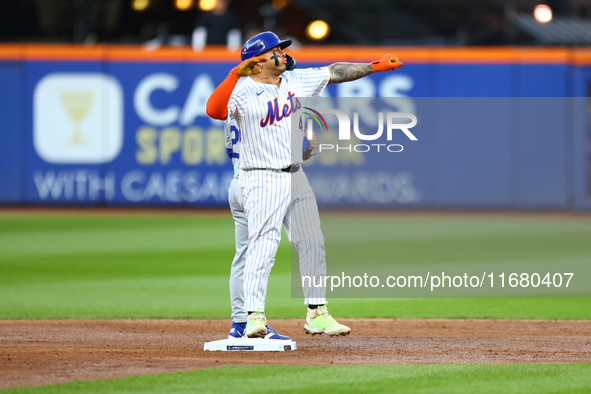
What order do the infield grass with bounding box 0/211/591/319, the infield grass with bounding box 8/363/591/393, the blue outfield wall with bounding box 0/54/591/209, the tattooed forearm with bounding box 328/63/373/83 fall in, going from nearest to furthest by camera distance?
the infield grass with bounding box 8/363/591/393 < the tattooed forearm with bounding box 328/63/373/83 < the infield grass with bounding box 0/211/591/319 < the blue outfield wall with bounding box 0/54/591/209

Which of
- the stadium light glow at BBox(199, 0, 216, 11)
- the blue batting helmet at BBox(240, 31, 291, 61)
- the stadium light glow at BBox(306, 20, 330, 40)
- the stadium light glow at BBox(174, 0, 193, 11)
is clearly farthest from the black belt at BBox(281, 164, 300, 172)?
the stadium light glow at BBox(174, 0, 193, 11)

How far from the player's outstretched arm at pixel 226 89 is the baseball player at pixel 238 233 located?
0.88ft

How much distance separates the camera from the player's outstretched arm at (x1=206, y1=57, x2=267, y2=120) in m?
5.00

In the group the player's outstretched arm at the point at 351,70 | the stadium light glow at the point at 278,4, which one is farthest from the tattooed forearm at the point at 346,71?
the stadium light glow at the point at 278,4

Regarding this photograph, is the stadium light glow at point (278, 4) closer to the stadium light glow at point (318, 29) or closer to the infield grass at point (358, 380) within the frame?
the stadium light glow at point (318, 29)

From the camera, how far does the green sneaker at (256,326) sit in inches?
203

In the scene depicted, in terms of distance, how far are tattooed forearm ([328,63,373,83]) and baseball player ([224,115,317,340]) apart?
1.26ft

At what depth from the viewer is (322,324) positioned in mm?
5527

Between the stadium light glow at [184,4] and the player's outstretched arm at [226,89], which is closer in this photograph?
the player's outstretched arm at [226,89]

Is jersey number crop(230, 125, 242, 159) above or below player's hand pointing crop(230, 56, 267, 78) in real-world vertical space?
below

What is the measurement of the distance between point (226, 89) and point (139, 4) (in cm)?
1547

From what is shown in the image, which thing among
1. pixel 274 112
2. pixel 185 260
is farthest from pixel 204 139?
pixel 274 112

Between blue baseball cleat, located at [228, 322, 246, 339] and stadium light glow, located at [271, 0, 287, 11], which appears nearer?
blue baseball cleat, located at [228, 322, 246, 339]

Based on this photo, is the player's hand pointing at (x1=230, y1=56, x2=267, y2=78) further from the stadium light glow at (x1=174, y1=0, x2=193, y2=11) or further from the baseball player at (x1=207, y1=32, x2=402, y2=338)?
the stadium light glow at (x1=174, y1=0, x2=193, y2=11)
